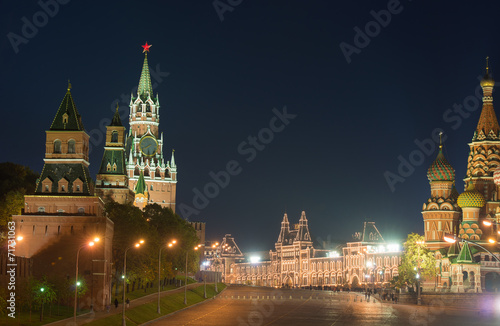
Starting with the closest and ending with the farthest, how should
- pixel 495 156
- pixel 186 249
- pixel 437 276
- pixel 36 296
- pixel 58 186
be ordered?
pixel 36 296 < pixel 58 186 < pixel 186 249 < pixel 437 276 < pixel 495 156

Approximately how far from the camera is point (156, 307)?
87.9m

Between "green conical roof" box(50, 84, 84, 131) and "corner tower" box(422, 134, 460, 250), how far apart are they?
295ft

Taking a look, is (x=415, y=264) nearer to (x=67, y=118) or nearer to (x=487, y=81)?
(x=487, y=81)

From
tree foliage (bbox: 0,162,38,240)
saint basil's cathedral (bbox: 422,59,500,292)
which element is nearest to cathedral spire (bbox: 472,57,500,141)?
saint basil's cathedral (bbox: 422,59,500,292)

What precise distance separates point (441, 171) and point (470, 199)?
40.4ft

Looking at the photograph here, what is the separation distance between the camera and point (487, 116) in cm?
16738

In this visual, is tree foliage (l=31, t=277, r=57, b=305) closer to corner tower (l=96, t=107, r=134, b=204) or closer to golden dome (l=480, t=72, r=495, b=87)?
corner tower (l=96, t=107, r=134, b=204)

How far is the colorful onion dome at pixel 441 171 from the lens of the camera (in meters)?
167

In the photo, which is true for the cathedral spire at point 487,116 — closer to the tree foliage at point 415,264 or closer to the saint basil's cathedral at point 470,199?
the saint basil's cathedral at point 470,199

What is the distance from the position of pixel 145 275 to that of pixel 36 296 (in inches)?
1099

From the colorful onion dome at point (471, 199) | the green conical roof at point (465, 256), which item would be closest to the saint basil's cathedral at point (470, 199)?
the colorful onion dome at point (471, 199)

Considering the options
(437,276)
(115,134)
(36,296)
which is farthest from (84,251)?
(437,276)

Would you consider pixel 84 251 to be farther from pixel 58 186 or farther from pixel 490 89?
pixel 490 89

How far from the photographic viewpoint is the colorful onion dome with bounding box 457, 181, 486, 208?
157 m
